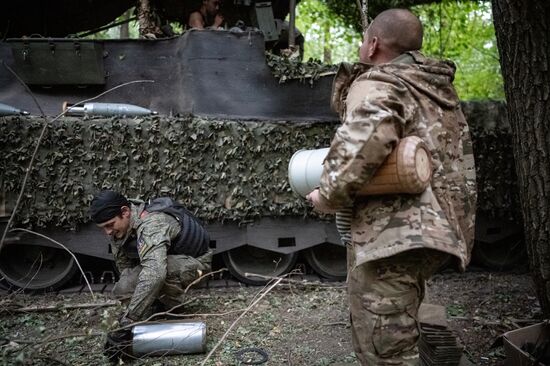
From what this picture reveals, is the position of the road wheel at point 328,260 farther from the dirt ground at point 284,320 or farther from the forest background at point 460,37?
the forest background at point 460,37

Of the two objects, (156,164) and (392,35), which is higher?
(392,35)

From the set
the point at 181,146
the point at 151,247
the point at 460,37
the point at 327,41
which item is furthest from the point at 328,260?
the point at 327,41

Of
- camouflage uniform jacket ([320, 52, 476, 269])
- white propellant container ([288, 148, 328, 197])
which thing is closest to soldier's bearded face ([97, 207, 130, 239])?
white propellant container ([288, 148, 328, 197])

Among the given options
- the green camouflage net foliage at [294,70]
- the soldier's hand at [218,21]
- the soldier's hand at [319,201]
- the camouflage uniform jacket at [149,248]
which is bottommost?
the camouflage uniform jacket at [149,248]

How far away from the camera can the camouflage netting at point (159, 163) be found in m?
5.19

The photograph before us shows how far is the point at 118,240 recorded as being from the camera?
4398 millimetres

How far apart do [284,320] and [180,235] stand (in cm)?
122

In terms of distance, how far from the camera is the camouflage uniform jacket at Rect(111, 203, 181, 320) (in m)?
3.71

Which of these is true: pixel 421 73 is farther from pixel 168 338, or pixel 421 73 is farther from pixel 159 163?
pixel 159 163

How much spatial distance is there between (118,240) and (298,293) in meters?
2.03

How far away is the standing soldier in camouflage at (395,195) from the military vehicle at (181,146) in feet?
9.52

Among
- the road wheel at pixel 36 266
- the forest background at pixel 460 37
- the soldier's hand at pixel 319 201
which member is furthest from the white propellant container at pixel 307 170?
the forest background at pixel 460 37

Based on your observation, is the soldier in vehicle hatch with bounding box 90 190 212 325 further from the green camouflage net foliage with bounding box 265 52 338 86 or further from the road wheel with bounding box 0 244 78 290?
the green camouflage net foliage with bounding box 265 52 338 86

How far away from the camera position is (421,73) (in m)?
2.43
